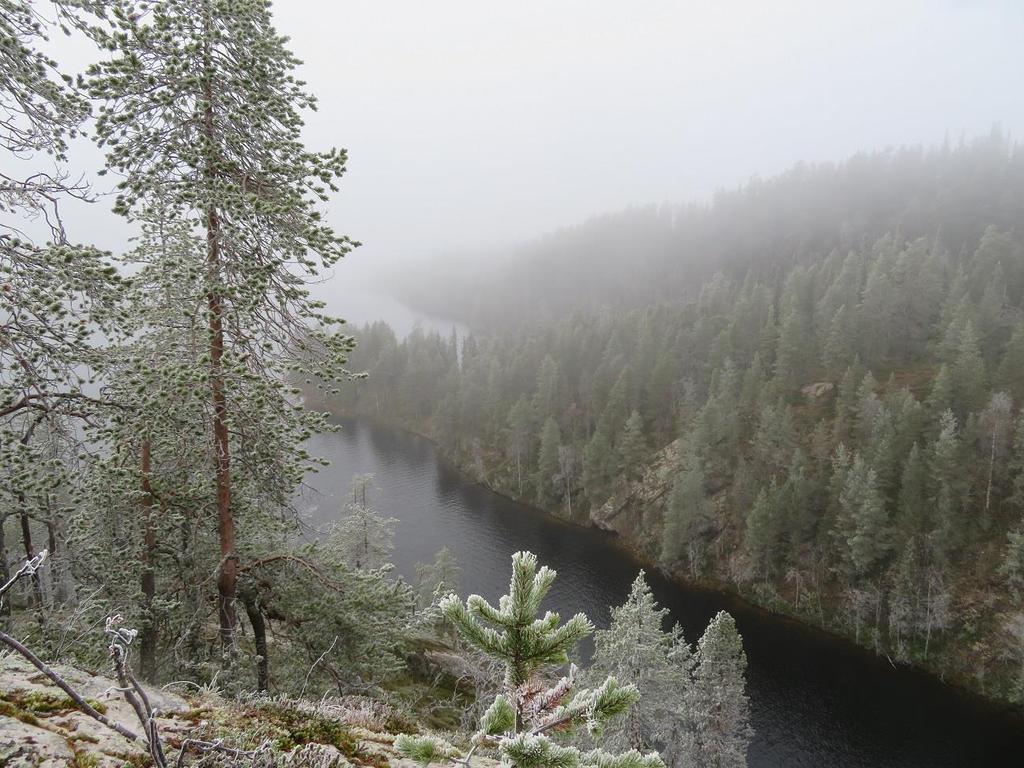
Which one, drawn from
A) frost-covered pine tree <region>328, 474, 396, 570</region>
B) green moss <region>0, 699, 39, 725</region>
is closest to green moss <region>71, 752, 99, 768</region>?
green moss <region>0, 699, 39, 725</region>

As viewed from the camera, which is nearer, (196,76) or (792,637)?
(196,76)

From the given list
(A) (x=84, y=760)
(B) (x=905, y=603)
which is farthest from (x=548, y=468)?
(A) (x=84, y=760)

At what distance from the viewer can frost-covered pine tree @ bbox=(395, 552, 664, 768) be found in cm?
298

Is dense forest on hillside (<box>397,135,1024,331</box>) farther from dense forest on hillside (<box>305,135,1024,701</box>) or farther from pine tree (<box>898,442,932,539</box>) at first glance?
pine tree (<box>898,442,932,539</box>)

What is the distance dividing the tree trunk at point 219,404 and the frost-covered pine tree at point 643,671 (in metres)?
15.9

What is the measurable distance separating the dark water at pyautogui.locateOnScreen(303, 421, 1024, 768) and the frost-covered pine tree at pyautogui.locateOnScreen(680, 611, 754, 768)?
6.99 m

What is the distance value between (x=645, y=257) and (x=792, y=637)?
149 meters

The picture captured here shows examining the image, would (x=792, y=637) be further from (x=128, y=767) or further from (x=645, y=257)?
(x=645, y=257)

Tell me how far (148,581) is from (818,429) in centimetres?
5461

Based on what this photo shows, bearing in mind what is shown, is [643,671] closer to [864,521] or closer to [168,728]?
[168,728]

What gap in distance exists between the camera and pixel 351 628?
8.74 m

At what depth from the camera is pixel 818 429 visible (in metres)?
50.5

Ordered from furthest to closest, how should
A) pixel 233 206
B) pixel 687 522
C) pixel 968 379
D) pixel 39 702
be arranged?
1. pixel 687 522
2. pixel 968 379
3. pixel 233 206
4. pixel 39 702

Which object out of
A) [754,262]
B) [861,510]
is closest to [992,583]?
[861,510]
